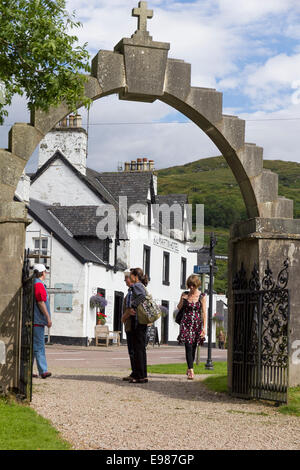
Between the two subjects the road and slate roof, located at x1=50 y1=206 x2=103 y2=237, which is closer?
the road

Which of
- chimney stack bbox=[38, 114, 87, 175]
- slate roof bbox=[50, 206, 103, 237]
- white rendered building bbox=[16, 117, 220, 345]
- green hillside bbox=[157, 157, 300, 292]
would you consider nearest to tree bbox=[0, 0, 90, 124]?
white rendered building bbox=[16, 117, 220, 345]

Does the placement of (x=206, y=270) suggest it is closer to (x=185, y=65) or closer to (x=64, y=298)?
(x=185, y=65)

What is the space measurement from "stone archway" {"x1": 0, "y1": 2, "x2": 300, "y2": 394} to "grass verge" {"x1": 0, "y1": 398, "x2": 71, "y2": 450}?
368cm

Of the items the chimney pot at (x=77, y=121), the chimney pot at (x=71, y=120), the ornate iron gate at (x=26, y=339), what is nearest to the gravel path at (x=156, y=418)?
the ornate iron gate at (x=26, y=339)

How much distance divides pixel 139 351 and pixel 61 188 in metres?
27.1

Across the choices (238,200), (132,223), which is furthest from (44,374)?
(238,200)

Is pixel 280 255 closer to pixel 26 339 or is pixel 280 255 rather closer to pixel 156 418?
pixel 156 418

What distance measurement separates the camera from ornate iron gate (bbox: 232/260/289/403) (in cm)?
926

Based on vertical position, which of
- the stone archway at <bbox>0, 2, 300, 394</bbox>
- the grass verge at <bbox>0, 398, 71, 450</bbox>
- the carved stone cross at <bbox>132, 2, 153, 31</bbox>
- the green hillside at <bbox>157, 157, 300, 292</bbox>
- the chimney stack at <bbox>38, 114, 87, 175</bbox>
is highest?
the green hillside at <bbox>157, 157, 300, 292</bbox>

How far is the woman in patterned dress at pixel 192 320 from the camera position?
11867 millimetres

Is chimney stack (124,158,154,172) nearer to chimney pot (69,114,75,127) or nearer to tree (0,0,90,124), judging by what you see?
chimney pot (69,114,75,127)

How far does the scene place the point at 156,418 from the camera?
780 centimetres

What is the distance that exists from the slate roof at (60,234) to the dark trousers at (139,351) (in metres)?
21.1

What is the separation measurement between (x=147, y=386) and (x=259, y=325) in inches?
100
